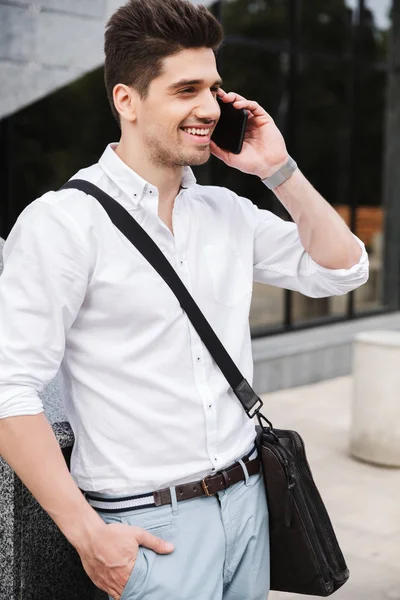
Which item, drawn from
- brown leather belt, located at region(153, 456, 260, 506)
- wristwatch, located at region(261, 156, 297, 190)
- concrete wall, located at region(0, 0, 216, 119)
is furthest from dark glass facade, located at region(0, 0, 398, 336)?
brown leather belt, located at region(153, 456, 260, 506)

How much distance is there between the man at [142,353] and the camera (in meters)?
1.81

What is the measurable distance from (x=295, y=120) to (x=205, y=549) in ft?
25.9

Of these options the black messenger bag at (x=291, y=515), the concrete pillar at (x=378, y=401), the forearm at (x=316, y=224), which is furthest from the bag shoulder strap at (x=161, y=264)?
the concrete pillar at (x=378, y=401)

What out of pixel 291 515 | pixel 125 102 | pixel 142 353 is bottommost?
pixel 291 515

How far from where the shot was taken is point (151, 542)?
190 cm

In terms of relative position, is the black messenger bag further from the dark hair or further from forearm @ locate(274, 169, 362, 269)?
the dark hair

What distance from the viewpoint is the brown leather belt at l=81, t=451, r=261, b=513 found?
1950 millimetres

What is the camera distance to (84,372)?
1939mm

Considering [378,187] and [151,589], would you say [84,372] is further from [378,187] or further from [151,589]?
[378,187]

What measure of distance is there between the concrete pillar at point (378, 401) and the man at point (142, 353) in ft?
13.8

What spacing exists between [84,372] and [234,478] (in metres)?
0.43

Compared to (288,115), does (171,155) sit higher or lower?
higher

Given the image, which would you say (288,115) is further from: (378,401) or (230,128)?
(230,128)

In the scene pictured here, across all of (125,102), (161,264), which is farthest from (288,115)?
(161,264)
